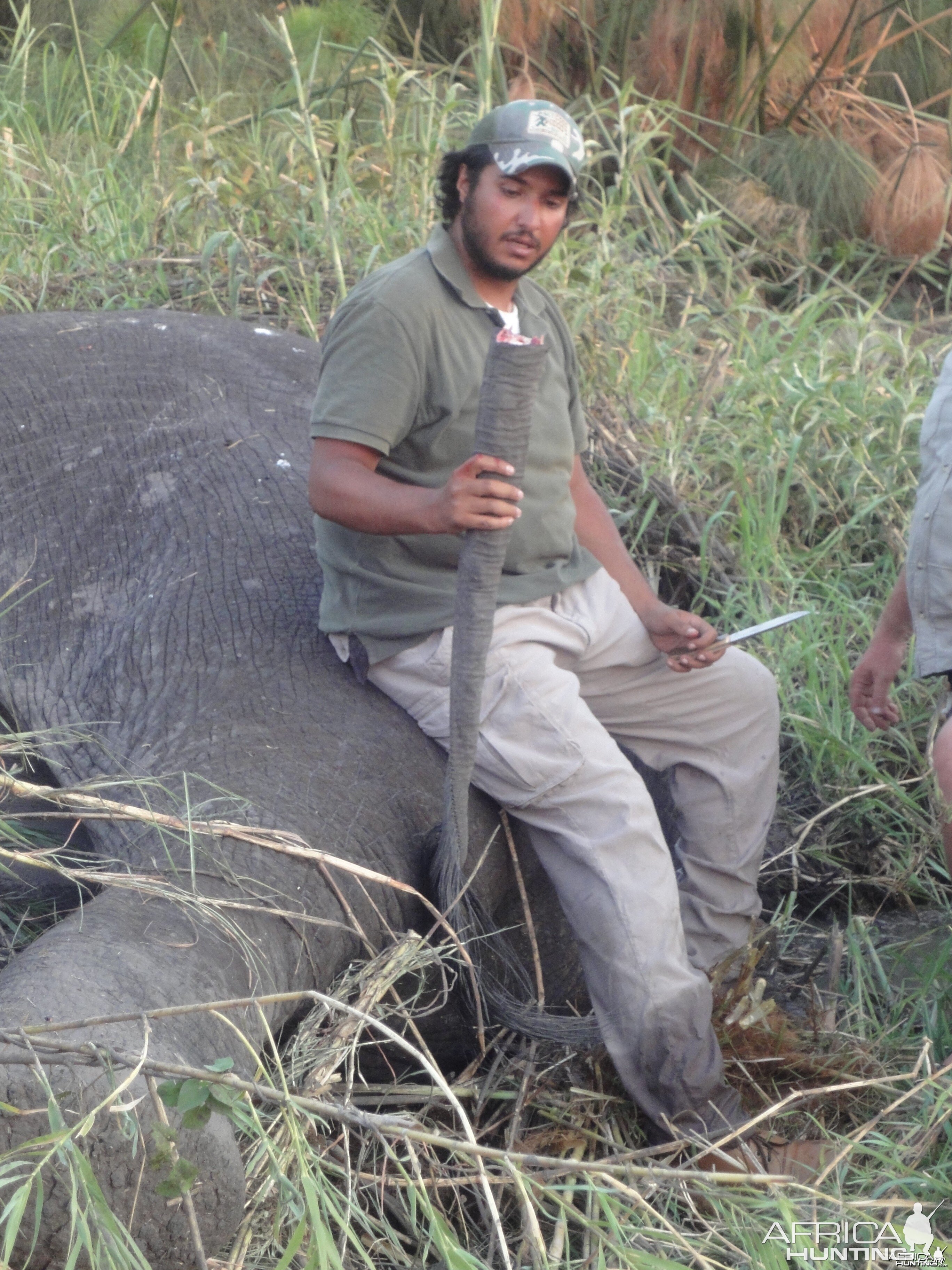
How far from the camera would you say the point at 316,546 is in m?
2.09

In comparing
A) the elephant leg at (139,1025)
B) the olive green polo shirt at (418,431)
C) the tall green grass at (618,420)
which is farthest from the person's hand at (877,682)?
the elephant leg at (139,1025)

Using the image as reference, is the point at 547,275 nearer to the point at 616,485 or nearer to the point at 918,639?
the point at 616,485

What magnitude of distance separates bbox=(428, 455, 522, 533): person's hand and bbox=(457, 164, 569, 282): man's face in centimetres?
49

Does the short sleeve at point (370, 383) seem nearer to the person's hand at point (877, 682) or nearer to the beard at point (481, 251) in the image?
the beard at point (481, 251)

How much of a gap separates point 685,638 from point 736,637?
130 mm

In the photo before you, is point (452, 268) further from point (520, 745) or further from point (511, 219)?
point (520, 745)

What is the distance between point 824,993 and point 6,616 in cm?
142

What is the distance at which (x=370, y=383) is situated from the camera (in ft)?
6.15

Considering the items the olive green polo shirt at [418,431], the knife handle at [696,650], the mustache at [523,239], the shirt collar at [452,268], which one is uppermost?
the mustache at [523,239]

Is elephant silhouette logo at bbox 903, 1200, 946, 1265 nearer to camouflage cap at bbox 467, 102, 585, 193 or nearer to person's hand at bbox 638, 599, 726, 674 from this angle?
person's hand at bbox 638, 599, 726, 674

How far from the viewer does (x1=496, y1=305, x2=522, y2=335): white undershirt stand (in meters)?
2.04

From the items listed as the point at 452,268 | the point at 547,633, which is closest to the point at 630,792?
the point at 547,633

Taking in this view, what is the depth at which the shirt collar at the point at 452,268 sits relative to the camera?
199cm

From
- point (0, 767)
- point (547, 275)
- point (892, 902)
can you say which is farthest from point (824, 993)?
point (547, 275)
